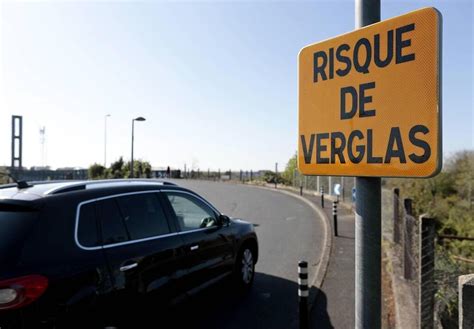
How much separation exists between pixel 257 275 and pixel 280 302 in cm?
152

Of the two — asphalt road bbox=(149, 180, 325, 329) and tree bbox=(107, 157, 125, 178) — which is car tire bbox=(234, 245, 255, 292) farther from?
tree bbox=(107, 157, 125, 178)

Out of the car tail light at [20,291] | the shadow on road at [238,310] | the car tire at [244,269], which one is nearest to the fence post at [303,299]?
the shadow on road at [238,310]

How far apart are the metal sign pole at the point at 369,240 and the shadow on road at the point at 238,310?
7.99ft

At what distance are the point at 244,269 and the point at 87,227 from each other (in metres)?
3.29

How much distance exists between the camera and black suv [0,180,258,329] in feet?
9.51

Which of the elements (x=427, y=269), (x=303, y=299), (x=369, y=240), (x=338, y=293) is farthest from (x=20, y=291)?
(x=338, y=293)

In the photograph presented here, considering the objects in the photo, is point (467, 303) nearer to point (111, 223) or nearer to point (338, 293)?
point (111, 223)

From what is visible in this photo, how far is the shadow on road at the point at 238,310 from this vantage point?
4.85 meters

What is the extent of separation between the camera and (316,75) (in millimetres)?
2510

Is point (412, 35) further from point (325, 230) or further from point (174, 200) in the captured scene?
point (325, 230)

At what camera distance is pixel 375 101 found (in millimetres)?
2188

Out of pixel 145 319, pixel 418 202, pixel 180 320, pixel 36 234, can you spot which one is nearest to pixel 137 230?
pixel 145 319

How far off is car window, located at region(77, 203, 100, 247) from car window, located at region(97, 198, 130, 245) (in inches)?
3.3

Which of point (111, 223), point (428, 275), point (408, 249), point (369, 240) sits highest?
point (369, 240)
